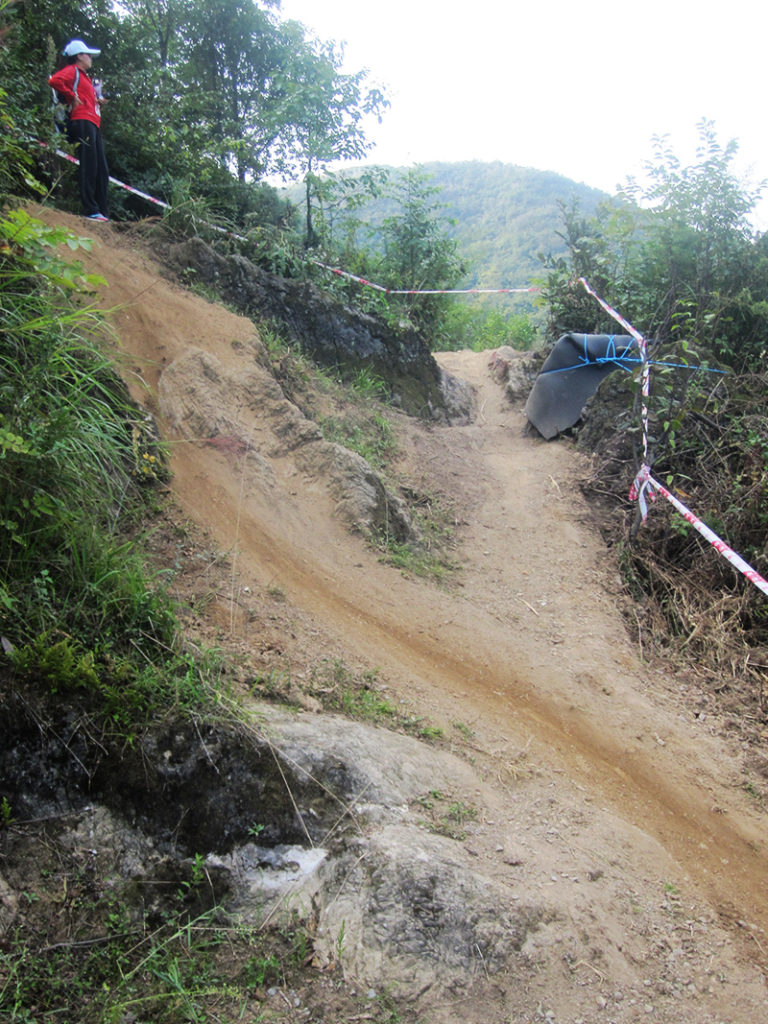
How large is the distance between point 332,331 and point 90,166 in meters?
3.22

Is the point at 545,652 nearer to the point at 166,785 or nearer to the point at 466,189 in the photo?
the point at 166,785

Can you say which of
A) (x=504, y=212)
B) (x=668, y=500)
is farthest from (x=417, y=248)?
(x=504, y=212)

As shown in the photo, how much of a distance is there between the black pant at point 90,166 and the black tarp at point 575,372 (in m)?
6.03

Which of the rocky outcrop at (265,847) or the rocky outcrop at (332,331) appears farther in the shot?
the rocky outcrop at (332,331)

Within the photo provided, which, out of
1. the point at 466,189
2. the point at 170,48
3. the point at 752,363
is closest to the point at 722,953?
the point at 752,363

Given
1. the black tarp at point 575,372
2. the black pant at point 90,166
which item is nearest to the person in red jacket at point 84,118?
the black pant at point 90,166

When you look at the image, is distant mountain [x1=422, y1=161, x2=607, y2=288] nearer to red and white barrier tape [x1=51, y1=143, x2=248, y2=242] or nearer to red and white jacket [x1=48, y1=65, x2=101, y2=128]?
red and white barrier tape [x1=51, y1=143, x2=248, y2=242]

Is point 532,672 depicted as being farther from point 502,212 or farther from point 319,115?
point 502,212

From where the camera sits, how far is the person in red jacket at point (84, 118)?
666cm

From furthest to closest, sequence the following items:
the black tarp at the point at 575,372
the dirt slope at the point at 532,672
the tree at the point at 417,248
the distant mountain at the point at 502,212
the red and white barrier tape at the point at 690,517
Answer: the distant mountain at the point at 502,212 < the tree at the point at 417,248 < the black tarp at the point at 575,372 < the red and white barrier tape at the point at 690,517 < the dirt slope at the point at 532,672

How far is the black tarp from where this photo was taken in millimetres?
9289

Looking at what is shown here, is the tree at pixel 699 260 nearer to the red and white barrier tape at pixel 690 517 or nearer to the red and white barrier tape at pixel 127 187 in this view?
the red and white barrier tape at pixel 690 517

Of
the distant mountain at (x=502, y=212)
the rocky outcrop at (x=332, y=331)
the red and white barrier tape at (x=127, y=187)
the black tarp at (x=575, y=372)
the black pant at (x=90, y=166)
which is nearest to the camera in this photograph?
the black pant at (x=90, y=166)

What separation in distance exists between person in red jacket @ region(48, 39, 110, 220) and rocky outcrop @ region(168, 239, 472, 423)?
997 millimetres
